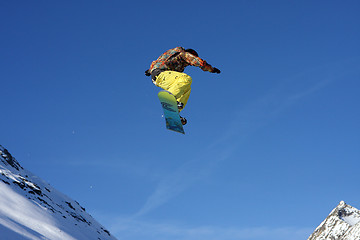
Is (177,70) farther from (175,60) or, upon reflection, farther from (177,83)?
(177,83)

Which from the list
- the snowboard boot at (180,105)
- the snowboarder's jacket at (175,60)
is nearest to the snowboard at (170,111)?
the snowboard boot at (180,105)

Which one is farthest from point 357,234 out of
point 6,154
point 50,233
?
point 50,233

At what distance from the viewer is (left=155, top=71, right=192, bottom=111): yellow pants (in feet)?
30.8

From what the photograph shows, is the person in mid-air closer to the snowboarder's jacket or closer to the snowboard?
the snowboarder's jacket

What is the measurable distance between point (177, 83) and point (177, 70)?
66cm

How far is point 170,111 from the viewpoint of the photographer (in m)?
9.59

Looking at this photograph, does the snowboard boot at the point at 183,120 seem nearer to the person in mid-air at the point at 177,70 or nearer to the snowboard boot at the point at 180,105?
the person in mid-air at the point at 177,70

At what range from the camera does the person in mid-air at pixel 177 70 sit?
30.8 ft

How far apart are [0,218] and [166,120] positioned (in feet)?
19.2

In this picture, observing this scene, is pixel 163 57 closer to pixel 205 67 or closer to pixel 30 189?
pixel 205 67

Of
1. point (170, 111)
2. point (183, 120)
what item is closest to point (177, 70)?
point (170, 111)

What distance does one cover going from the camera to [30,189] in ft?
78.1

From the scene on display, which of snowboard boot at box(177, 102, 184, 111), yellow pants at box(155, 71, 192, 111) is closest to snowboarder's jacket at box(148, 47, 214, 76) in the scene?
yellow pants at box(155, 71, 192, 111)

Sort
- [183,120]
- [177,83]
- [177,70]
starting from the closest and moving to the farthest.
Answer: [177,83] < [183,120] < [177,70]
